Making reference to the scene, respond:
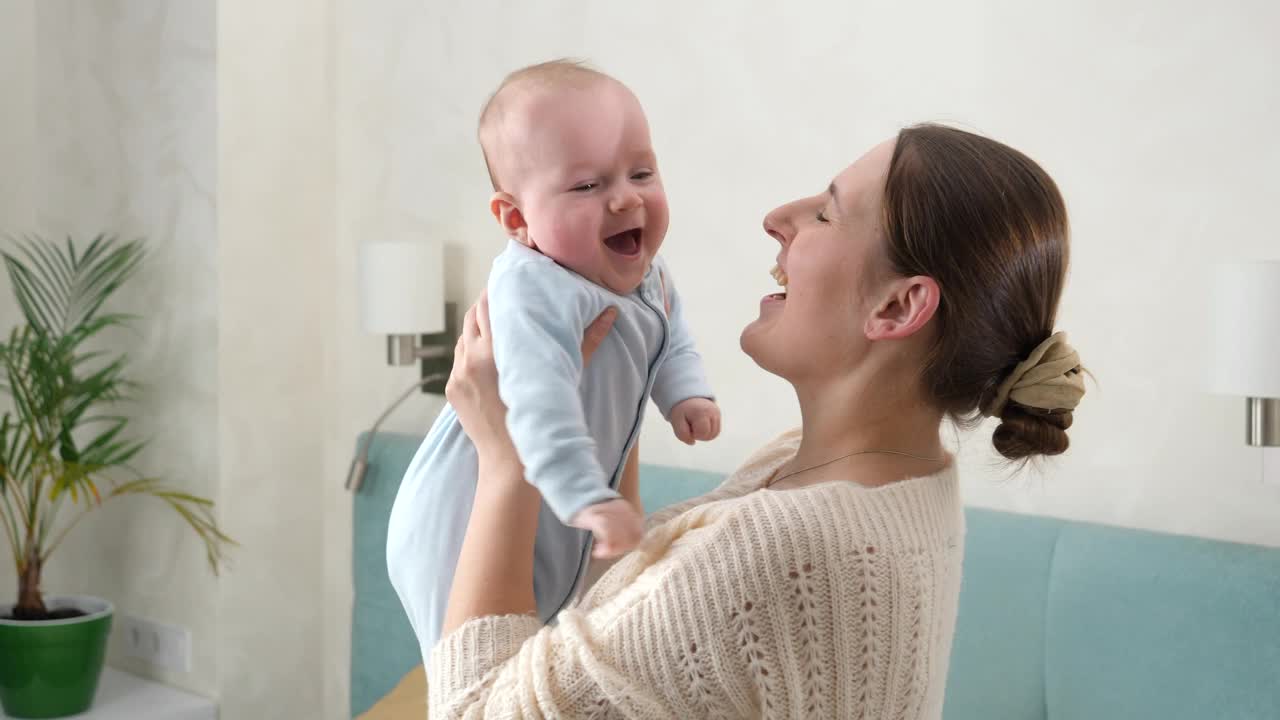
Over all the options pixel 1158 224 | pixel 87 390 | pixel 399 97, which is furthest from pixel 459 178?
pixel 1158 224

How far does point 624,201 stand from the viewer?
1.20 m

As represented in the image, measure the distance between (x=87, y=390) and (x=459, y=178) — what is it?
42.3 inches

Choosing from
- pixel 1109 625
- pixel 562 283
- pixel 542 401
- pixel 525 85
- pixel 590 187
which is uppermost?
pixel 525 85

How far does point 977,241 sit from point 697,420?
40 centimetres

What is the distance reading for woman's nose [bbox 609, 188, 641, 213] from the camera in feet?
3.93

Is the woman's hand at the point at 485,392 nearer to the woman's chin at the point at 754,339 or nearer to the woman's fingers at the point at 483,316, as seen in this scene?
the woman's fingers at the point at 483,316

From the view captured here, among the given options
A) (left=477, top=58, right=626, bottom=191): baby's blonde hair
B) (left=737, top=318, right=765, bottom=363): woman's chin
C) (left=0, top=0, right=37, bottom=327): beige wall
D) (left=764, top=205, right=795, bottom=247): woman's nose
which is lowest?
(left=737, top=318, right=765, bottom=363): woman's chin

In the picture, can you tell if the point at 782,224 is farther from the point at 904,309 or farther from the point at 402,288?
the point at 402,288

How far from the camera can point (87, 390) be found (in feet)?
9.57

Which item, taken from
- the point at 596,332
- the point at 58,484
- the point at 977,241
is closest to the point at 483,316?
the point at 596,332

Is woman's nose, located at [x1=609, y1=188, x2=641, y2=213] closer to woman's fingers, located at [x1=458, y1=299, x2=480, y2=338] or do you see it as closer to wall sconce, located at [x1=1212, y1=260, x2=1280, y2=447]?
woman's fingers, located at [x1=458, y1=299, x2=480, y2=338]

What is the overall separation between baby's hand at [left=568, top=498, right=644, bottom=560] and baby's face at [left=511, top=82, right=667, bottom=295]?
30cm

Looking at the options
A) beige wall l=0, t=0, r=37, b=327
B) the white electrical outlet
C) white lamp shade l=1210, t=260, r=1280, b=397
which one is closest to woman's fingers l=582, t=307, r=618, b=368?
white lamp shade l=1210, t=260, r=1280, b=397

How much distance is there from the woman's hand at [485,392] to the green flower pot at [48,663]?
2.10 m
